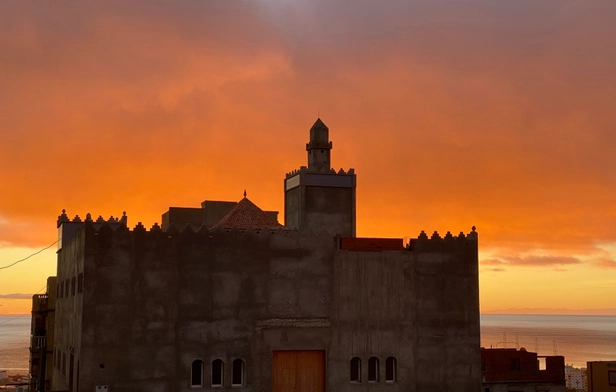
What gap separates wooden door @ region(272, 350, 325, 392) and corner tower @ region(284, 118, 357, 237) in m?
12.4

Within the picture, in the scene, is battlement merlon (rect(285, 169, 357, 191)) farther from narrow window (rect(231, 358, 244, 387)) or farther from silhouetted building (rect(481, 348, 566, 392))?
silhouetted building (rect(481, 348, 566, 392))

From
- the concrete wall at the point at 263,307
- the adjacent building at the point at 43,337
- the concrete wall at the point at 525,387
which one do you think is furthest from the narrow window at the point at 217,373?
the concrete wall at the point at 525,387

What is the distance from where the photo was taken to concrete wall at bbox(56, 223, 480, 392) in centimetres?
3219

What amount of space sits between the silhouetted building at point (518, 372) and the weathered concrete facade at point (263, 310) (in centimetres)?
2982

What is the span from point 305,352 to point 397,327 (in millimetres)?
4792

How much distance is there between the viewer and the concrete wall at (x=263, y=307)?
32188 millimetres

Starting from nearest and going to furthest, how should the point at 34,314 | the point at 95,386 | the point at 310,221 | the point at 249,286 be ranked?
the point at 95,386 → the point at 249,286 → the point at 310,221 → the point at 34,314

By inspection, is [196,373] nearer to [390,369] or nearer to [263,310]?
[263,310]

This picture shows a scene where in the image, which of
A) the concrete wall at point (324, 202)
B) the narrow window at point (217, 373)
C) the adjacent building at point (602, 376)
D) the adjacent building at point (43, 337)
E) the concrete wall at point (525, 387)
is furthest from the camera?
the adjacent building at point (602, 376)

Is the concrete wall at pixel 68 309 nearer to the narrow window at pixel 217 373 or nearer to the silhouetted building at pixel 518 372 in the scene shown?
the narrow window at pixel 217 373

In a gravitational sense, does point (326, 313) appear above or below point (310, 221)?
below

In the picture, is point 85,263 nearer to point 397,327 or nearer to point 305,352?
point 305,352

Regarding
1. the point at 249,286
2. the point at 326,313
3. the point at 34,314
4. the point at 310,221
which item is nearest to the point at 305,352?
the point at 326,313

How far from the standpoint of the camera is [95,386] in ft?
103
